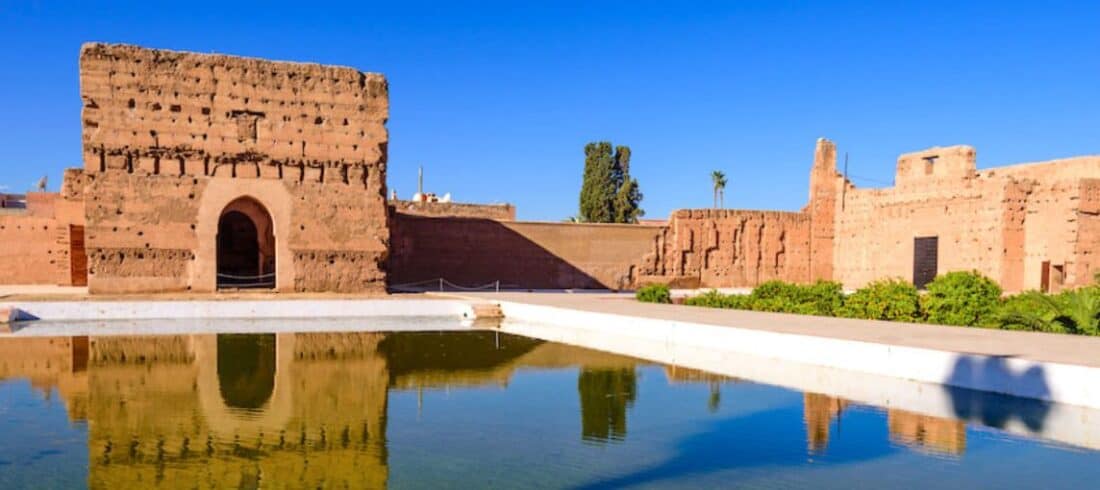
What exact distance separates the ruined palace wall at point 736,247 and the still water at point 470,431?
1636 cm

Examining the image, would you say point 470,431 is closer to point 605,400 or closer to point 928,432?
point 605,400

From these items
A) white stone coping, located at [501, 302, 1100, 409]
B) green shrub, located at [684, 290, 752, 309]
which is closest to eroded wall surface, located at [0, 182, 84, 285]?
white stone coping, located at [501, 302, 1100, 409]

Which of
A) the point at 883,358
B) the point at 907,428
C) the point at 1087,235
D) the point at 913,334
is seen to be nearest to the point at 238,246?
the point at 913,334

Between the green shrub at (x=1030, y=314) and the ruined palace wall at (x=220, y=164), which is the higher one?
the ruined palace wall at (x=220, y=164)

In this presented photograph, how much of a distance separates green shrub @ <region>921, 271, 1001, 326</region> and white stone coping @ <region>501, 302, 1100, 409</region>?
3.75 metres

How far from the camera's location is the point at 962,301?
41.5 ft

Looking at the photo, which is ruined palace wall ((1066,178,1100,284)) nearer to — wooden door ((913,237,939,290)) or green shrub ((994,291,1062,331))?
wooden door ((913,237,939,290))

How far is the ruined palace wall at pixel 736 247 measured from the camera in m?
26.6

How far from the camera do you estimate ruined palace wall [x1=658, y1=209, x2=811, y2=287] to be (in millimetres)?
26578

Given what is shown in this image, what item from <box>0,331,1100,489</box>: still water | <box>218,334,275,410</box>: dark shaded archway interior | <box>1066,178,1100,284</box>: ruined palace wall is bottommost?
<box>218,334,275,410</box>: dark shaded archway interior

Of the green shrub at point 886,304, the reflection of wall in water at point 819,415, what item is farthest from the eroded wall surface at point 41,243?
the reflection of wall in water at point 819,415

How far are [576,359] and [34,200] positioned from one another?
2037 centimetres

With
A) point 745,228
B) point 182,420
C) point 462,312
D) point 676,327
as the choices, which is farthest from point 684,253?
point 182,420

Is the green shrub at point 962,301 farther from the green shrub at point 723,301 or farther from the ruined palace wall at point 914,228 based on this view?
the ruined palace wall at point 914,228
